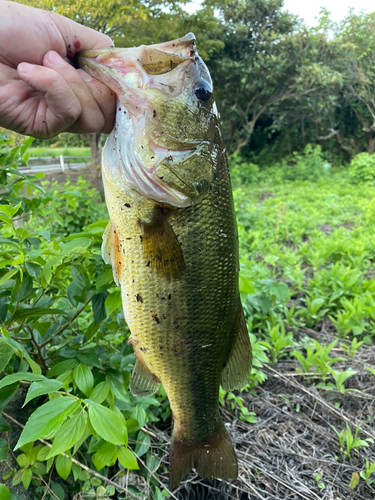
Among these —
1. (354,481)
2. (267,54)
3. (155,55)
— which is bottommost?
(354,481)

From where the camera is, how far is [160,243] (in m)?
1.29

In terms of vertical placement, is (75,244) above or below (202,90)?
below

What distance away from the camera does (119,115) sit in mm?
1280

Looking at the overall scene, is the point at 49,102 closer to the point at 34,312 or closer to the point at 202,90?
the point at 202,90

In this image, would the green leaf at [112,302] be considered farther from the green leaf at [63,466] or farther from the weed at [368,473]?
the weed at [368,473]

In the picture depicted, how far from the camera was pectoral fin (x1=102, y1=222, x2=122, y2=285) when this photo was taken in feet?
4.40

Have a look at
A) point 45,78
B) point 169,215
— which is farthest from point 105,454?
point 45,78

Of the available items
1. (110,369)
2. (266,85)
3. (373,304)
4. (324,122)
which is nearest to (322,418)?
(373,304)

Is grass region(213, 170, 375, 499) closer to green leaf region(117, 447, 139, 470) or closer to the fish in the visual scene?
the fish

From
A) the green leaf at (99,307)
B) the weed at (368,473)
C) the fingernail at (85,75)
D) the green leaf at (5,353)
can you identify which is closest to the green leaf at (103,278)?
the green leaf at (99,307)

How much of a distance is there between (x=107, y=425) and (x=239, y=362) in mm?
815

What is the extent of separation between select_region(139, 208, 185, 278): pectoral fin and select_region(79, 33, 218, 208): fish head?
86mm

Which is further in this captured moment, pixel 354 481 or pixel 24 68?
pixel 354 481

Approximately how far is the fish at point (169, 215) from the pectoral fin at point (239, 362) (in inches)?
3.5
